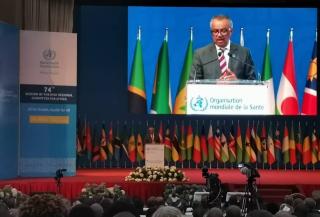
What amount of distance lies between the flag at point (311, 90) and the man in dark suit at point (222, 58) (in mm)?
1504

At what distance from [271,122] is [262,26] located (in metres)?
Result: 2.62

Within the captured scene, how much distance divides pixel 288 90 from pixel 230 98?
1.66m

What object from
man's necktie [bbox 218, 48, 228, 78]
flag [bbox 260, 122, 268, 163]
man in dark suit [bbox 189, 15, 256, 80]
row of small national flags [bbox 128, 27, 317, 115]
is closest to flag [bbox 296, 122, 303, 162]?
row of small national flags [bbox 128, 27, 317, 115]

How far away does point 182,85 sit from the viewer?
16219mm

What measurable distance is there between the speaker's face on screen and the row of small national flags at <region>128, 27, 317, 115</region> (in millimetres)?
385

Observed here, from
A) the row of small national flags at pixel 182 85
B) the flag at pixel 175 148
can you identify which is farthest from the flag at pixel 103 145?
the flag at pixel 175 148

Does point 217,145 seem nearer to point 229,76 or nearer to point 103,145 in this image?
point 229,76

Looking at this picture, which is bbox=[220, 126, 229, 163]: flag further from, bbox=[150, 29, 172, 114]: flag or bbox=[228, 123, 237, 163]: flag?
bbox=[150, 29, 172, 114]: flag

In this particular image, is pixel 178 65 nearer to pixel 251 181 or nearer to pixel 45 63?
pixel 45 63

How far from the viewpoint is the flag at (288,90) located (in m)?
16.0

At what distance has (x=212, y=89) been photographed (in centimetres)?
1573

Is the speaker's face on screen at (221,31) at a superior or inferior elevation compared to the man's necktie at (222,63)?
superior

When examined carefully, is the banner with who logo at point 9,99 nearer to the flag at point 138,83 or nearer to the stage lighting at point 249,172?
the flag at point 138,83

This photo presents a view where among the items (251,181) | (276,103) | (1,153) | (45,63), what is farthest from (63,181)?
(276,103)
